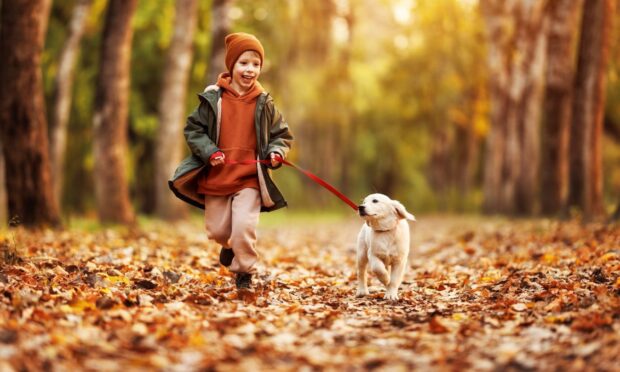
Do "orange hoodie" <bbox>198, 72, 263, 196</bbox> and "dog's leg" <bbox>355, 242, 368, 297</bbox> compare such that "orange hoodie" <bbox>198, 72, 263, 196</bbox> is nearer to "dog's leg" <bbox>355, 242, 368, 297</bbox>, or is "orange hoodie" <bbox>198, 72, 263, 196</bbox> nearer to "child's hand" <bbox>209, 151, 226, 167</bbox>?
"child's hand" <bbox>209, 151, 226, 167</bbox>

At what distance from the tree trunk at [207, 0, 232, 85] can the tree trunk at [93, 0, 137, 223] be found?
4.36 m

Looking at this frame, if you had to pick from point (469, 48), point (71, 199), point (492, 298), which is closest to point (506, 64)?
point (469, 48)

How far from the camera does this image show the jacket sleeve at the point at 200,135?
790 centimetres

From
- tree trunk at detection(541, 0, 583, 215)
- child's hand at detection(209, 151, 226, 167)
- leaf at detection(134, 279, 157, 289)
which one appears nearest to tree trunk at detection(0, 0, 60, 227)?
leaf at detection(134, 279, 157, 289)

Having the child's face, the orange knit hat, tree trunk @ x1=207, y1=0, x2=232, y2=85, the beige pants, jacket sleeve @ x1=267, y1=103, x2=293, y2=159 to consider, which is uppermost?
tree trunk @ x1=207, y1=0, x2=232, y2=85

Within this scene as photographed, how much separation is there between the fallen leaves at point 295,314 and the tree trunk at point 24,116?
2669mm

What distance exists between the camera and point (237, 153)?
26.8 ft

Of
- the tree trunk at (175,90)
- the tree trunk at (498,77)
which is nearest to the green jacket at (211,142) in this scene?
the tree trunk at (175,90)

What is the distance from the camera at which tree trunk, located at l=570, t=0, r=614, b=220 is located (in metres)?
17.7

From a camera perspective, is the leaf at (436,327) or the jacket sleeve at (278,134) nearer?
the leaf at (436,327)

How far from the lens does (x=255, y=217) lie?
819cm

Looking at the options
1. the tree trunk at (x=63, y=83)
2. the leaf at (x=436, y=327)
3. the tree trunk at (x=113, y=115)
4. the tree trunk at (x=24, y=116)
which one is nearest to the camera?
the leaf at (x=436, y=327)

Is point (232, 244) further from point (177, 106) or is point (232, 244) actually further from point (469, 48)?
point (469, 48)

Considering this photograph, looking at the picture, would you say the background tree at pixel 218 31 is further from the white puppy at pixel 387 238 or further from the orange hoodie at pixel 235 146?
the white puppy at pixel 387 238
